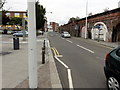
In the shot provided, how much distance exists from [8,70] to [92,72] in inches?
142

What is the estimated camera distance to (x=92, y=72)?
6391 millimetres

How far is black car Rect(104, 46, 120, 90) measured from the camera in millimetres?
3882

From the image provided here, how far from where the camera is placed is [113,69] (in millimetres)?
4062

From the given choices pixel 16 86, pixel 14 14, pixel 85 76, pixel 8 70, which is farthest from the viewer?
pixel 14 14

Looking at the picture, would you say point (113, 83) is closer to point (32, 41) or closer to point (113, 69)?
point (113, 69)

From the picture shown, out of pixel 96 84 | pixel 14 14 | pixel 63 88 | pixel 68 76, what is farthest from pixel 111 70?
pixel 14 14

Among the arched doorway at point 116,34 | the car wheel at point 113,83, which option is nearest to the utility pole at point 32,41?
the car wheel at point 113,83

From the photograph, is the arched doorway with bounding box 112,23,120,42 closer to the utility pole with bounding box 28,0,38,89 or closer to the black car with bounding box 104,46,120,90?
the black car with bounding box 104,46,120,90

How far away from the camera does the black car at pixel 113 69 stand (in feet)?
12.7

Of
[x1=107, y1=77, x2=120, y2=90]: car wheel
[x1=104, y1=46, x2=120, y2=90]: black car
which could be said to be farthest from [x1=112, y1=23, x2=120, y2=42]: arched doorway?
[x1=107, y1=77, x2=120, y2=90]: car wheel

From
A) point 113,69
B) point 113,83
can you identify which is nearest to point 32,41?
point 113,69

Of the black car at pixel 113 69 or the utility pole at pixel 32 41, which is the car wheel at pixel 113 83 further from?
the utility pole at pixel 32 41

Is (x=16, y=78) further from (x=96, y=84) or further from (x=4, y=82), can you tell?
(x=96, y=84)

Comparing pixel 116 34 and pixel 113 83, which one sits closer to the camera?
pixel 113 83
